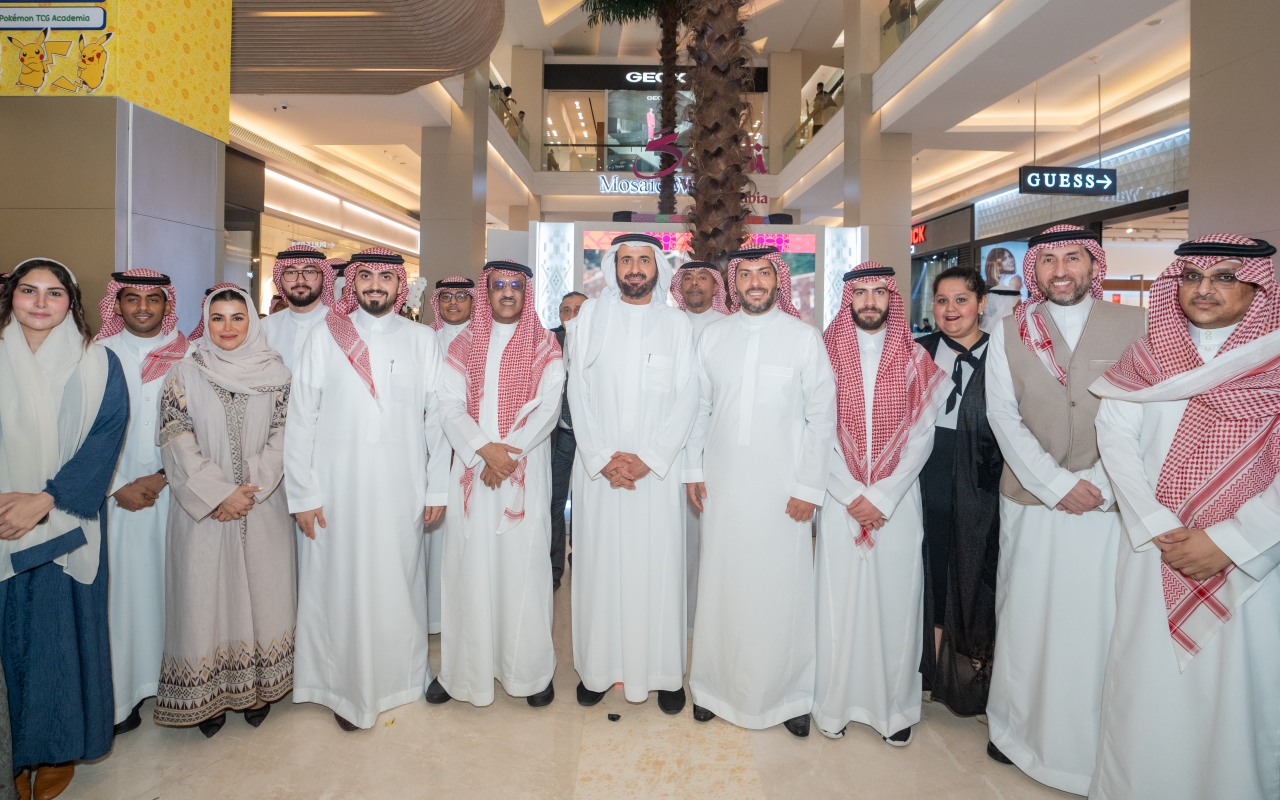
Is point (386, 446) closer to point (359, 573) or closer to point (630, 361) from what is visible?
point (359, 573)

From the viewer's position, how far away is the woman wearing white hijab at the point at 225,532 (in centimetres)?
245

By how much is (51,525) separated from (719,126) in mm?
4174

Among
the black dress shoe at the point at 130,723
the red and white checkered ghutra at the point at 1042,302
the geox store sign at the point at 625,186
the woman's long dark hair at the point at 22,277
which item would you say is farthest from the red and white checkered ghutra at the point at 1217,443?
the geox store sign at the point at 625,186

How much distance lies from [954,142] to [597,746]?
33.2 feet

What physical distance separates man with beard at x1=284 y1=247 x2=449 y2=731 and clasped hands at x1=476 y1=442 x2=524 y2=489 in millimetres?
272

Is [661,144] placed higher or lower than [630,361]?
higher

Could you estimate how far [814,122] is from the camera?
42.3ft

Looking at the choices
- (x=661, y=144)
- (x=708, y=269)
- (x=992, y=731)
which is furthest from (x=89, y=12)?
(x=661, y=144)

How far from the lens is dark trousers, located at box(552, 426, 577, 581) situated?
3982 mm

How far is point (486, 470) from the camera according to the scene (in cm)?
271

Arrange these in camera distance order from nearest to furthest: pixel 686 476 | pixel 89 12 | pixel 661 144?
pixel 686 476, pixel 89 12, pixel 661 144

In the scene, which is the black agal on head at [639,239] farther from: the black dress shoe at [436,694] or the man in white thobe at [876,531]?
the black dress shoe at [436,694]

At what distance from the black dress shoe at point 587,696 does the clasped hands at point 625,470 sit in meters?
0.81

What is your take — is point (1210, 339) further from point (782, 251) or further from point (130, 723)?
point (782, 251)
